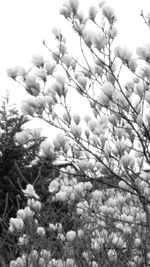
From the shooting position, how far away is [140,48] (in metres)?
2.43

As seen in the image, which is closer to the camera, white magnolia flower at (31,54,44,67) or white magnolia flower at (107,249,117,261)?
white magnolia flower at (31,54,44,67)

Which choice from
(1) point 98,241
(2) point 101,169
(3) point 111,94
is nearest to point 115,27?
(3) point 111,94

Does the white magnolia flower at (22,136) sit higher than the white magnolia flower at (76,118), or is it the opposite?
the white magnolia flower at (76,118)

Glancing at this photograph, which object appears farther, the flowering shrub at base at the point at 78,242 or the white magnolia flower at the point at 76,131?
the flowering shrub at base at the point at 78,242

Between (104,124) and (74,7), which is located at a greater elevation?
(74,7)

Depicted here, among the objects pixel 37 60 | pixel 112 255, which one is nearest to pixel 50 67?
pixel 37 60

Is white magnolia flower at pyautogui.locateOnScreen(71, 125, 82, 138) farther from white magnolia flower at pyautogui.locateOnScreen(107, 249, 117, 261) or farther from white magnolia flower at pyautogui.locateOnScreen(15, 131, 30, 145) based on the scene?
white magnolia flower at pyautogui.locateOnScreen(107, 249, 117, 261)

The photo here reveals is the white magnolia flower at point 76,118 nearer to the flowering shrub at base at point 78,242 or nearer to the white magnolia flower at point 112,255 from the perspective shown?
the flowering shrub at base at point 78,242

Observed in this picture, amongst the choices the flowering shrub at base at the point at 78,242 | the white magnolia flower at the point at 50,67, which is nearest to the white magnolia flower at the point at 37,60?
the white magnolia flower at the point at 50,67

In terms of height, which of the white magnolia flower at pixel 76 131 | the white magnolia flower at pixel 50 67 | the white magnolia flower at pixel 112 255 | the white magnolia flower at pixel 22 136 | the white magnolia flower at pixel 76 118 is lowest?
the white magnolia flower at pixel 112 255

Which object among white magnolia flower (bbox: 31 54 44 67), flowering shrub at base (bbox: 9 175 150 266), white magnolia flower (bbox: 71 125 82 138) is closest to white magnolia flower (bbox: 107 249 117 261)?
flowering shrub at base (bbox: 9 175 150 266)

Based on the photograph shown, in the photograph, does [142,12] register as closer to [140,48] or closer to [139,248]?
[140,48]

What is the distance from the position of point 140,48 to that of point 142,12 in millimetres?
289

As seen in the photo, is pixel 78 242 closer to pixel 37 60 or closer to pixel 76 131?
pixel 76 131
